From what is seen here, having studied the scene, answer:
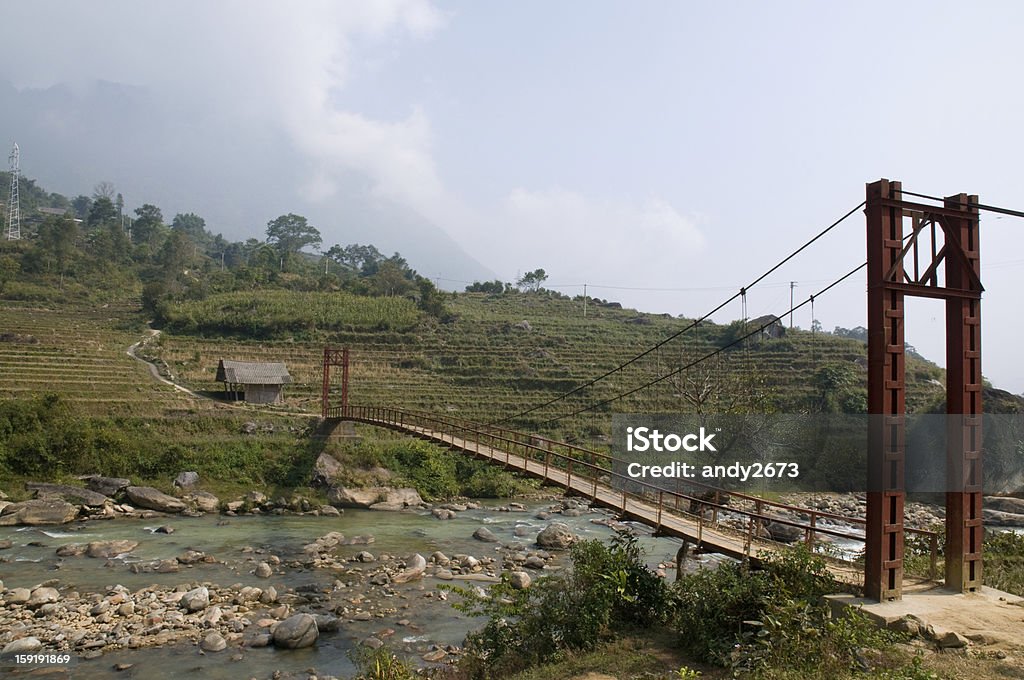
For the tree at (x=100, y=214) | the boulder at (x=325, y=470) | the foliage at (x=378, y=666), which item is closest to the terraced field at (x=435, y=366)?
the boulder at (x=325, y=470)

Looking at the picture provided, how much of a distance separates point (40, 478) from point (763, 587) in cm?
2044

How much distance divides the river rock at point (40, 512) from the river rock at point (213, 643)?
10057 millimetres

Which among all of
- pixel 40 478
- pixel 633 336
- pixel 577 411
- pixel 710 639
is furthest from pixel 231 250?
pixel 710 639

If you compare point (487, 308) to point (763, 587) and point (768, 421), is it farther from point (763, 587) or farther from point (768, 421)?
point (763, 587)

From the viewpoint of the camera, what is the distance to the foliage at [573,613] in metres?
7.27

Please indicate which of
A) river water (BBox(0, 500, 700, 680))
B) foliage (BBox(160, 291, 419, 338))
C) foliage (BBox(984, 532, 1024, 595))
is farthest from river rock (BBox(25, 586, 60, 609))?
foliage (BBox(160, 291, 419, 338))

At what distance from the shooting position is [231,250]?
271 feet

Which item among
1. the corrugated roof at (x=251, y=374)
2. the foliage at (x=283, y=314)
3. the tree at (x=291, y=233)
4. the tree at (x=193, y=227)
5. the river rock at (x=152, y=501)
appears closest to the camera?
the river rock at (x=152, y=501)

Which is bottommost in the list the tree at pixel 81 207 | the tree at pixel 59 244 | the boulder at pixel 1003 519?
the boulder at pixel 1003 519

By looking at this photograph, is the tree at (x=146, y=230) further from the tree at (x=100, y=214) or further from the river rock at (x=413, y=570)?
the river rock at (x=413, y=570)

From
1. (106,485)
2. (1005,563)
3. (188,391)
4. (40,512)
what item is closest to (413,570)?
(1005,563)

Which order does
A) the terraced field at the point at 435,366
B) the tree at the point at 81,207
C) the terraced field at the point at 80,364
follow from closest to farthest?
the terraced field at the point at 80,364 < the terraced field at the point at 435,366 < the tree at the point at 81,207

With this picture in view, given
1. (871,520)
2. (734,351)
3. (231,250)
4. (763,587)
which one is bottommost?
(763,587)

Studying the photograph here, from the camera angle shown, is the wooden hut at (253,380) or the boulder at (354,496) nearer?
the boulder at (354,496)
